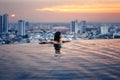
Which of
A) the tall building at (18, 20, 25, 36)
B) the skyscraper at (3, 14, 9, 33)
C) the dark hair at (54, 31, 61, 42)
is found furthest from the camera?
the skyscraper at (3, 14, 9, 33)

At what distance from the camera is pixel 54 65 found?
11.2m

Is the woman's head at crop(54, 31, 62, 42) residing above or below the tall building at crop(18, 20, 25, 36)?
below

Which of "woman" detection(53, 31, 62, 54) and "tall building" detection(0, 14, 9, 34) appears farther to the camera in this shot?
"tall building" detection(0, 14, 9, 34)

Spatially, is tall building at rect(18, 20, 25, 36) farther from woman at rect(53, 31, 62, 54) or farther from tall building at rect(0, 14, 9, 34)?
woman at rect(53, 31, 62, 54)

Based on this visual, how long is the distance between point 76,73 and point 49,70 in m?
1.14

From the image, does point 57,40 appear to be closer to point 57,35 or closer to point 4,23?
point 57,35

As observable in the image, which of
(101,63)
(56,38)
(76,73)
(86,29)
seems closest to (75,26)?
(86,29)

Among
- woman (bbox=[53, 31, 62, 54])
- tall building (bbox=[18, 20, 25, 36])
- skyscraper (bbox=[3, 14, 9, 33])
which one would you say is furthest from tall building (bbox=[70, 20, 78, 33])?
woman (bbox=[53, 31, 62, 54])

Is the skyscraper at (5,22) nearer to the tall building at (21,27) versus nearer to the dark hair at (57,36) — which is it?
the tall building at (21,27)

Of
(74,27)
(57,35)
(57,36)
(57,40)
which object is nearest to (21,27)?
(74,27)

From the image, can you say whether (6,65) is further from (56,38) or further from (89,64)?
(56,38)

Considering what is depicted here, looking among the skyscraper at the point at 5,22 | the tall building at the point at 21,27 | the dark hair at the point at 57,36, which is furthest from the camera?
the skyscraper at the point at 5,22

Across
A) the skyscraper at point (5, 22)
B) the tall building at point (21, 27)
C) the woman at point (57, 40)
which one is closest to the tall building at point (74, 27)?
the tall building at point (21, 27)

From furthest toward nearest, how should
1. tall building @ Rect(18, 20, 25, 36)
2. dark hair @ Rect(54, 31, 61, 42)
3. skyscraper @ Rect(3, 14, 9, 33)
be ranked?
skyscraper @ Rect(3, 14, 9, 33), tall building @ Rect(18, 20, 25, 36), dark hair @ Rect(54, 31, 61, 42)
